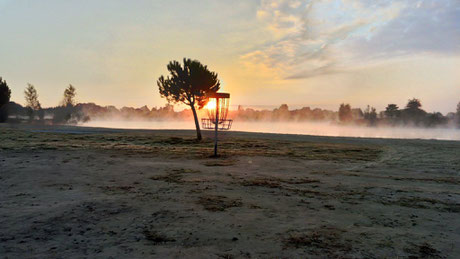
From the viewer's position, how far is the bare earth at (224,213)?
5.45 m

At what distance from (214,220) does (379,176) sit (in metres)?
10.2

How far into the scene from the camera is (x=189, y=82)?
119ft

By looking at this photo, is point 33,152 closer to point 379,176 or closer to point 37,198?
point 37,198

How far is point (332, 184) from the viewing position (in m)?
11.2

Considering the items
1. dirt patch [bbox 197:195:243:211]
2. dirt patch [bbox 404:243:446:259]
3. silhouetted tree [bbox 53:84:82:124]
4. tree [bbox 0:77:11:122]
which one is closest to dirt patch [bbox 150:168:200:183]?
dirt patch [bbox 197:195:243:211]

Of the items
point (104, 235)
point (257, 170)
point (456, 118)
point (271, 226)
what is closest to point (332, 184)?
point (257, 170)

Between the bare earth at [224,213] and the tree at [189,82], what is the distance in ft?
77.7

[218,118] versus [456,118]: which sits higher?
[456,118]

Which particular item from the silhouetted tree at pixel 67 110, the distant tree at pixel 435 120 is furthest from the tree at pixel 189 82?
the distant tree at pixel 435 120

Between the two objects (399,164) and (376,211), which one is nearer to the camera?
(376,211)

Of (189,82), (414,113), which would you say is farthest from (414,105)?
(189,82)

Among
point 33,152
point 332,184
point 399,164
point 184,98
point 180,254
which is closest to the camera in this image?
point 180,254

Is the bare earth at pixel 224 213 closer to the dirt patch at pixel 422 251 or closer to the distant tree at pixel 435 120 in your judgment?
the dirt patch at pixel 422 251

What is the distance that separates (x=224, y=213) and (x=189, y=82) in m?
30.8
